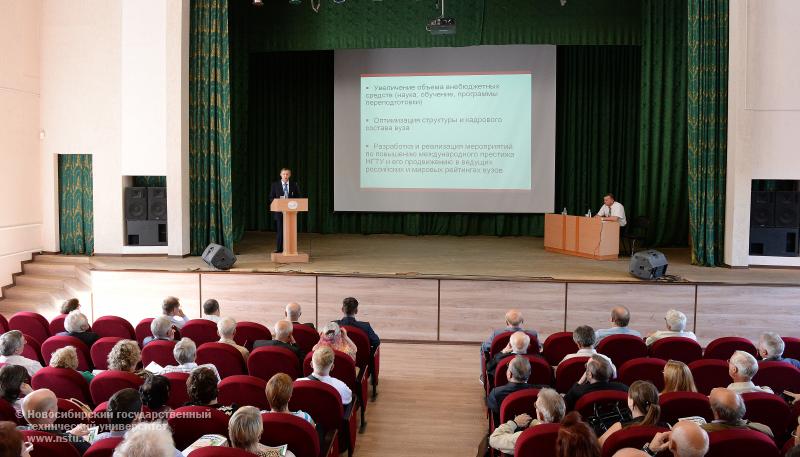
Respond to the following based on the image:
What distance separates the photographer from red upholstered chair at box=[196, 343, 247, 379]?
520 cm

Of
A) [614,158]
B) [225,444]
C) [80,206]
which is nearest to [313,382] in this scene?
[225,444]

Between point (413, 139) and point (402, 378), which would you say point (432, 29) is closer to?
point (413, 139)

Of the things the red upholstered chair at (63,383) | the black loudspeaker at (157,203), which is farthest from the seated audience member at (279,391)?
the black loudspeaker at (157,203)

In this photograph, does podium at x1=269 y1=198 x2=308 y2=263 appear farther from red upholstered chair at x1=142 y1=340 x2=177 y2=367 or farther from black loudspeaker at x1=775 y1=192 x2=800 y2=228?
black loudspeaker at x1=775 y1=192 x2=800 y2=228

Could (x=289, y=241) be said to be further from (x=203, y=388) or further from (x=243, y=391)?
(x=203, y=388)

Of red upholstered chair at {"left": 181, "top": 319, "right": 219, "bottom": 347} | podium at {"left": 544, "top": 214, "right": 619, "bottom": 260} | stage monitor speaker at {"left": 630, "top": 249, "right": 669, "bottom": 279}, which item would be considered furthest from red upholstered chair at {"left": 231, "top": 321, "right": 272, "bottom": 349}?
podium at {"left": 544, "top": 214, "right": 619, "bottom": 260}

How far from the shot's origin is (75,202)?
37.9 ft

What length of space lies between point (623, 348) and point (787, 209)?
21.3 feet

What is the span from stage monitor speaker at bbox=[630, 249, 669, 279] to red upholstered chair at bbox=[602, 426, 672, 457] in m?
5.95

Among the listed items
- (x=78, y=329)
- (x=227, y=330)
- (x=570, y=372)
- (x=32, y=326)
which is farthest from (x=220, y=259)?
(x=570, y=372)

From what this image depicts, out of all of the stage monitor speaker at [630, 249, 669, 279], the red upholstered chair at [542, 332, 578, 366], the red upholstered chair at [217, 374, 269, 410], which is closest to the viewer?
the red upholstered chair at [217, 374, 269, 410]

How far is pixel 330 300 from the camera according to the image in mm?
9078

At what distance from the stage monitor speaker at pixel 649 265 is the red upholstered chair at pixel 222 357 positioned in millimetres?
5842

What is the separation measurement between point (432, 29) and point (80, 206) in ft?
21.7
